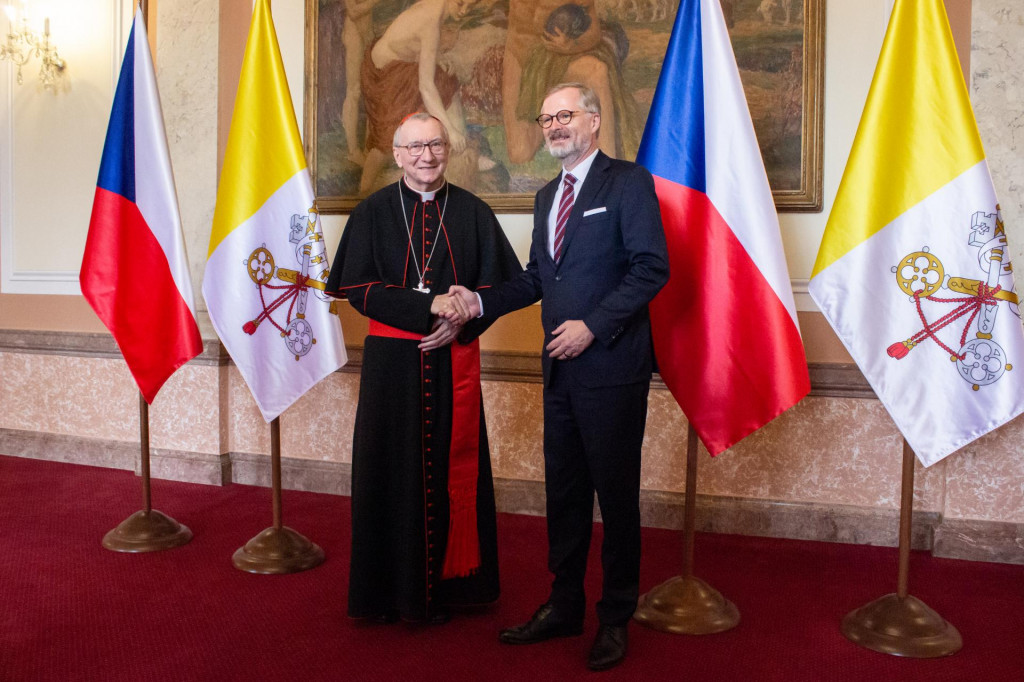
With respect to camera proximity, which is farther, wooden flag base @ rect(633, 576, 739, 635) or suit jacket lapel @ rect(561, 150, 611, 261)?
wooden flag base @ rect(633, 576, 739, 635)

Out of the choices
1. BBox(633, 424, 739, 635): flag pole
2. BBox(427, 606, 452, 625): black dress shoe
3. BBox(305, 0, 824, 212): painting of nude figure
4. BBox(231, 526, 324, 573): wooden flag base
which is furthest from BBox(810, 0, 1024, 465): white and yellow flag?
BBox(231, 526, 324, 573): wooden flag base

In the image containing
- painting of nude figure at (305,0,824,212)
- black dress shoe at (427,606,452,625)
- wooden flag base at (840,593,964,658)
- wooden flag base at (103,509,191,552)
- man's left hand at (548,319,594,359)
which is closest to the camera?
man's left hand at (548,319,594,359)

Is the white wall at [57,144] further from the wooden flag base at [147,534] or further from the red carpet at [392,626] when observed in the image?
the wooden flag base at [147,534]

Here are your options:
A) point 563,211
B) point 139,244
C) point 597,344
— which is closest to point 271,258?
point 139,244

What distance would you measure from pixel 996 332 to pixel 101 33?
5.38 meters

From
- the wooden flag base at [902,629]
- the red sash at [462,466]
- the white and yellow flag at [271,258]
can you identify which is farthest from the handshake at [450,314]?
the wooden flag base at [902,629]

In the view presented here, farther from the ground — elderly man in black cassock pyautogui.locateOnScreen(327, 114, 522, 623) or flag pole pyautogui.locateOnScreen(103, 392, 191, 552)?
elderly man in black cassock pyautogui.locateOnScreen(327, 114, 522, 623)

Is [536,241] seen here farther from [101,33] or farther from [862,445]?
[101,33]

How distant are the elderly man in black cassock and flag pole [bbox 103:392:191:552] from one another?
1.35 meters

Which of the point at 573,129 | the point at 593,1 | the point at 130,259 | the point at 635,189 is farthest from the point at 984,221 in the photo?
the point at 130,259

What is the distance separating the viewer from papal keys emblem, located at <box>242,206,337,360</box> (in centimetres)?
361

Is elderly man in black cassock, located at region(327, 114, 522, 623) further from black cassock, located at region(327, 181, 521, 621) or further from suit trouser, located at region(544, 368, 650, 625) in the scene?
suit trouser, located at region(544, 368, 650, 625)

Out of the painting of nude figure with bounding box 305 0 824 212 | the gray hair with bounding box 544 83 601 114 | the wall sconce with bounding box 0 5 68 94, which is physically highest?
the wall sconce with bounding box 0 5 68 94

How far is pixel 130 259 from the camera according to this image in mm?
3838
